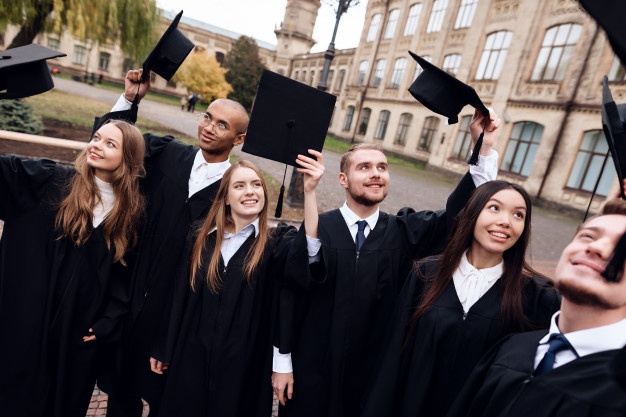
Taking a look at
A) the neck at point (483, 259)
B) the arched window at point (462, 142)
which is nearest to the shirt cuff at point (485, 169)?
the neck at point (483, 259)

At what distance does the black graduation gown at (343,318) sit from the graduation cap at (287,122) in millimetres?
535

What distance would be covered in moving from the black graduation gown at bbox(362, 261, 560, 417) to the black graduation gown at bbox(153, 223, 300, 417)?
0.76m

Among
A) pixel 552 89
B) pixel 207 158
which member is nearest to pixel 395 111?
pixel 552 89

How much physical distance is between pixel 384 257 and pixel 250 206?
95 centimetres

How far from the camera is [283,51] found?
171 ft

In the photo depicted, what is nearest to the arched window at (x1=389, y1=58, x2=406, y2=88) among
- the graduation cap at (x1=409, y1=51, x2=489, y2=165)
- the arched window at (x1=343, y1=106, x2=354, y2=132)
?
the arched window at (x1=343, y1=106, x2=354, y2=132)

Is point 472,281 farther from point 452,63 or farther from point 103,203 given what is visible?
point 452,63

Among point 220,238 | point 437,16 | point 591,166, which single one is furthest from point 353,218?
point 437,16

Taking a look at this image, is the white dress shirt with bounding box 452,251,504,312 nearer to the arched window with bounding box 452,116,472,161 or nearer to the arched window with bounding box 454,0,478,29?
the arched window with bounding box 452,116,472,161

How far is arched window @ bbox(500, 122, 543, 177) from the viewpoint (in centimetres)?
1841

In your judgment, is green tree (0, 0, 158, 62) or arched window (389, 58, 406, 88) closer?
green tree (0, 0, 158, 62)

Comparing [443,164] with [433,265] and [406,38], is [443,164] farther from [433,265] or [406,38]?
[433,265]

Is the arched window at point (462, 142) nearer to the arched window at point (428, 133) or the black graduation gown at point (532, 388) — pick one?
the arched window at point (428, 133)

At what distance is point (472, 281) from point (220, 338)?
5.02ft
